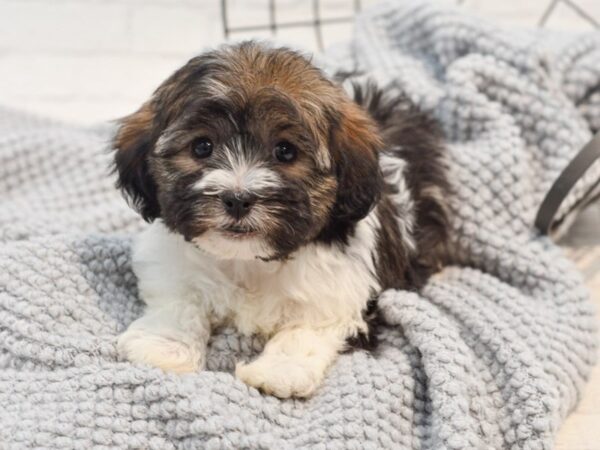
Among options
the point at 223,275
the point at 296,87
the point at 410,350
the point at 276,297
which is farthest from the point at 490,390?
the point at 296,87

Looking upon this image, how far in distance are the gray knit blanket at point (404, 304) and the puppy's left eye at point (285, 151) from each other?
58cm

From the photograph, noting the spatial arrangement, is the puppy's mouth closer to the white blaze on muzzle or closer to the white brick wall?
the white blaze on muzzle

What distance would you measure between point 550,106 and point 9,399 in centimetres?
201

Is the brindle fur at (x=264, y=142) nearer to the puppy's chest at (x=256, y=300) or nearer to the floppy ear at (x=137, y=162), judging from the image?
the floppy ear at (x=137, y=162)

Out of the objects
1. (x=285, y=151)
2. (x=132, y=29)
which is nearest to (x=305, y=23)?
(x=132, y=29)

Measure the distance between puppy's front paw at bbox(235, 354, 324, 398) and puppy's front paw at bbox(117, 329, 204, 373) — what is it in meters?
0.13

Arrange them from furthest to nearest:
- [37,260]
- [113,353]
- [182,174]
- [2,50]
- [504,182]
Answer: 1. [2,50]
2. [504,182]
3. [37,260]
4. [113,353]
5. [182,174]

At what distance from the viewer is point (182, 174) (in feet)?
6.83

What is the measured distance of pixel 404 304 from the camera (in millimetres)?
2441

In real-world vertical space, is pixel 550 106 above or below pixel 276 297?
above

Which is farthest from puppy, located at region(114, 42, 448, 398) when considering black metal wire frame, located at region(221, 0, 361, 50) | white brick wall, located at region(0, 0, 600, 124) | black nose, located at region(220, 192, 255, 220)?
white brick wall, located at region(0, 0, 600, 124)

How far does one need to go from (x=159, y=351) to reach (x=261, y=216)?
1.69 ft

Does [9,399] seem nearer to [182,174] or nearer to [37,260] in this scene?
[37,260]

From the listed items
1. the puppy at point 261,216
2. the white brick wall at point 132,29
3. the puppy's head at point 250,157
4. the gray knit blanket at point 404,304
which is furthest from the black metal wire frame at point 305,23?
the puppy's head at point 250,157
